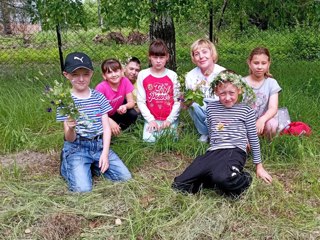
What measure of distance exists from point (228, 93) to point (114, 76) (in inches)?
47.6

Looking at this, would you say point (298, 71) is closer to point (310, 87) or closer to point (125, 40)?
point (310, 87)

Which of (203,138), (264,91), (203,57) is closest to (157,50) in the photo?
(203,57)

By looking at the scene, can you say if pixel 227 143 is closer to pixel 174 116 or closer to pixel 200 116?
pixel 200 116

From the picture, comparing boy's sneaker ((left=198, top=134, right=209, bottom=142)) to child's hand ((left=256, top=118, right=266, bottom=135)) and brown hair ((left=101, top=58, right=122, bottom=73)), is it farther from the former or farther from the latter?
brown hair ((left=101, top=58, right=122, bottom=73))

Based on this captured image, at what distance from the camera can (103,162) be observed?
133 inches

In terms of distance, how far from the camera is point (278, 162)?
12.1ft

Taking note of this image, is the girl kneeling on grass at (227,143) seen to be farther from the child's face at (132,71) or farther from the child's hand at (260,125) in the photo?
the child's face at (132,71)

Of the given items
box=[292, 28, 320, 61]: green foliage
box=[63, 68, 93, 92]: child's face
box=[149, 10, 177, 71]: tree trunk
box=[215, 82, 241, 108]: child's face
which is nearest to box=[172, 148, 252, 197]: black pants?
box=[215, 82, 241, 108]: child's face

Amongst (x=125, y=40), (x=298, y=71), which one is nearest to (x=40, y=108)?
(x=298, y=71)

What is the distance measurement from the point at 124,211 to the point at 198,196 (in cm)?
56

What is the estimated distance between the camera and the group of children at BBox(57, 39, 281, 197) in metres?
3.21

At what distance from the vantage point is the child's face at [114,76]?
159 inches

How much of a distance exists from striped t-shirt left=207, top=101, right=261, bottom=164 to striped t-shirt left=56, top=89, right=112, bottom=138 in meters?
0.94

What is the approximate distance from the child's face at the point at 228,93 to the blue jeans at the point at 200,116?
560 mm
